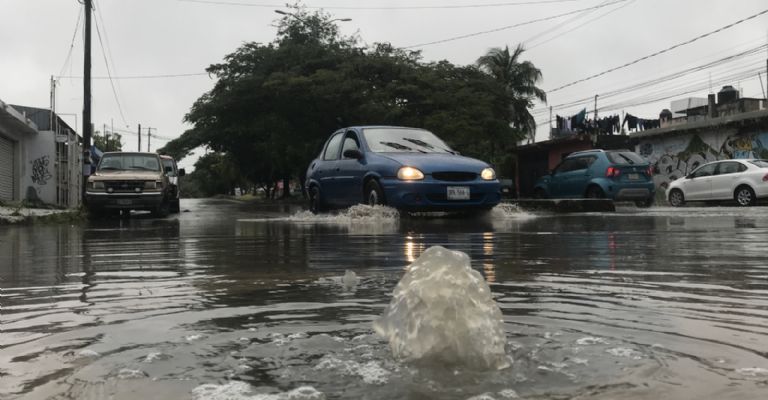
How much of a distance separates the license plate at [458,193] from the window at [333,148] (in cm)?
242

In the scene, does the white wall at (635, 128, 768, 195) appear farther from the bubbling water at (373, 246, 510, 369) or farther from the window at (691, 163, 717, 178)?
the bubbling water at (373, 246, 510, 369)

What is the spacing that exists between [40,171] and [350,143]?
21.5m

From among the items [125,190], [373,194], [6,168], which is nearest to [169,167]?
[125,190]

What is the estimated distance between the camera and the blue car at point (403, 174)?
893cm

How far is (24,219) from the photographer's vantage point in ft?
36.7

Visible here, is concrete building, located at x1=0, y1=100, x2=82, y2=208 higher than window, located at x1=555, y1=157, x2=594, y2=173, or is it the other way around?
concrete building, located at x1=0, y1=100, x2=82, y2=208

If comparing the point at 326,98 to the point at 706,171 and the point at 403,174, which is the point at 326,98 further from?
the point at 403,174

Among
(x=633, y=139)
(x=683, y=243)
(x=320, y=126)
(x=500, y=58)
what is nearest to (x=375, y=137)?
(x=683, y=243)

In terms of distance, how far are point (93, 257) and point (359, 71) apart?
2266 centimetres

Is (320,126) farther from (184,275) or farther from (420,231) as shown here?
(184,275)

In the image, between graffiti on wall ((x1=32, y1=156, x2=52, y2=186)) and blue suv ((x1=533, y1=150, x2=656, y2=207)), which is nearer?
blue suv ((x1=533, y1=150, x2=656, y2=207))

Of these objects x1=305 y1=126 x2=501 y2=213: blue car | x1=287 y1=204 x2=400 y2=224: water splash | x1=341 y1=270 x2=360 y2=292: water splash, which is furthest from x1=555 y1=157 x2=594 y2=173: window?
x1=341 y1=270 x2=360 y2=292: water splash

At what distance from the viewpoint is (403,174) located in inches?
352

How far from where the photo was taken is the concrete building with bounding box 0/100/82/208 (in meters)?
24.6
